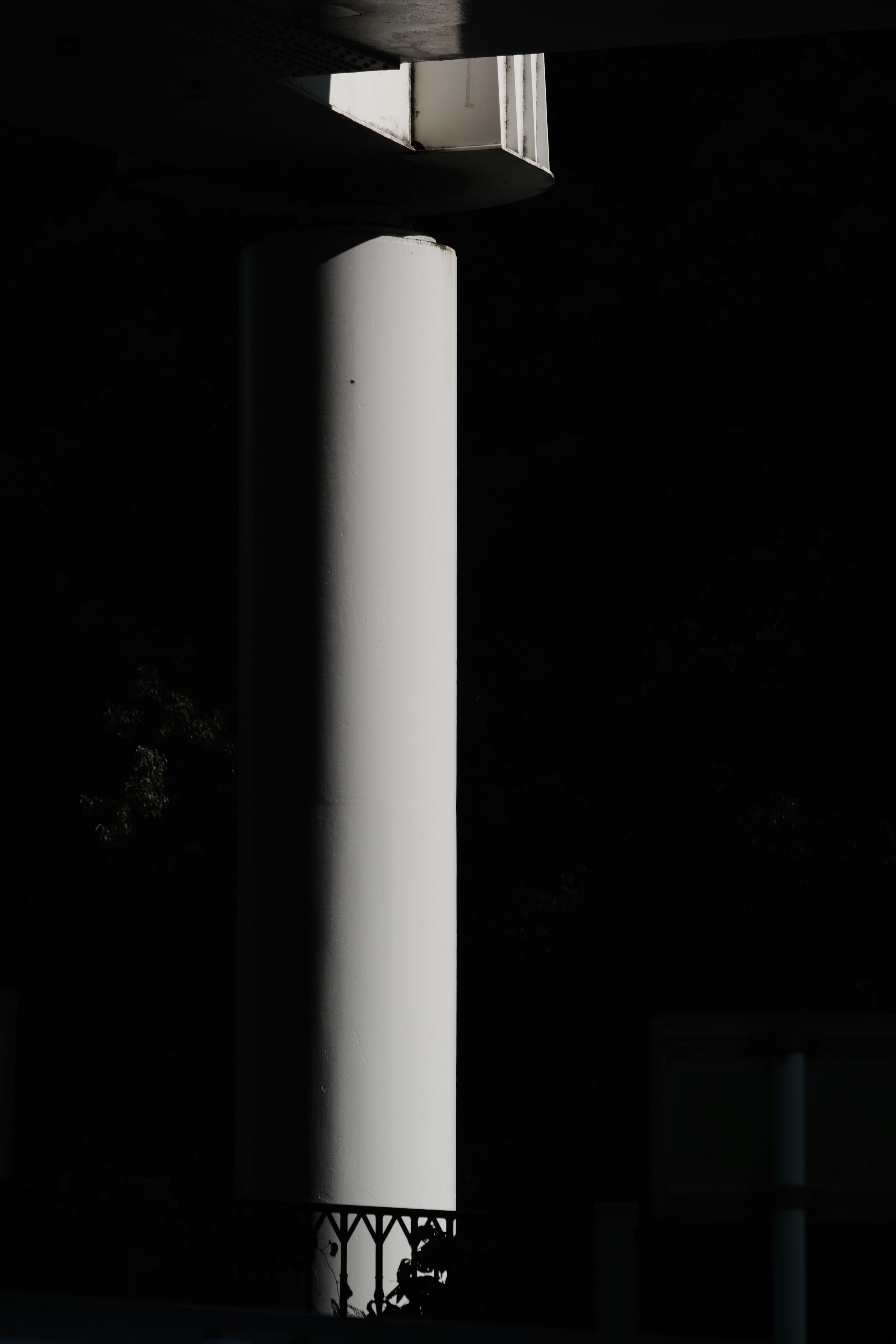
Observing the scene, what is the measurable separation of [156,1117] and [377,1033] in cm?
1301

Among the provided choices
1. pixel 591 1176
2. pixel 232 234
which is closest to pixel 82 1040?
pixel 591 1176

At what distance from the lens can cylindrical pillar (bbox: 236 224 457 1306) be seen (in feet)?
24.2

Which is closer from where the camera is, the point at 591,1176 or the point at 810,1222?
the point at 810,1222

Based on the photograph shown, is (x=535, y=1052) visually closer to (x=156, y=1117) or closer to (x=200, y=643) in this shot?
(x=156, y=1117)

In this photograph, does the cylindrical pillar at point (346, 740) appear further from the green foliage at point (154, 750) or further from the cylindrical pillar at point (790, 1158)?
the green foliage at point (154, 750)

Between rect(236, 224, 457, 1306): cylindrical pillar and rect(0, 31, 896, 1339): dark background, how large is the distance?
1016cm

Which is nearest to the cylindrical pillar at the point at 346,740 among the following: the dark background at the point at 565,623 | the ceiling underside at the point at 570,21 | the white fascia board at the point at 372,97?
the white fascia board at the point at 372,97

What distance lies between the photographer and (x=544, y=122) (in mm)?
8109

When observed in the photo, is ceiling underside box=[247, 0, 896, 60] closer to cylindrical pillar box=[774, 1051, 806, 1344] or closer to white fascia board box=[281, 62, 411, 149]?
white fascia board box=[281, 62, 411, 149]

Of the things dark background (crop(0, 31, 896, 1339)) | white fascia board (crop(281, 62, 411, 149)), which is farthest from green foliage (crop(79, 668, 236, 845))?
white fascia board (crop(281, 62, 411, 149))

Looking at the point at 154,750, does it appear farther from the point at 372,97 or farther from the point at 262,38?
the point at 262,38

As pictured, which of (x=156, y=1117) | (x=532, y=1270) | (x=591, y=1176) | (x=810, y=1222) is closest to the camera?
(x=810, y=1222)

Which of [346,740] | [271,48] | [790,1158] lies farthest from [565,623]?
[790,1158]

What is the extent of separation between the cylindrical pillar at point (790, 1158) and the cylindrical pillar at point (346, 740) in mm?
3420
